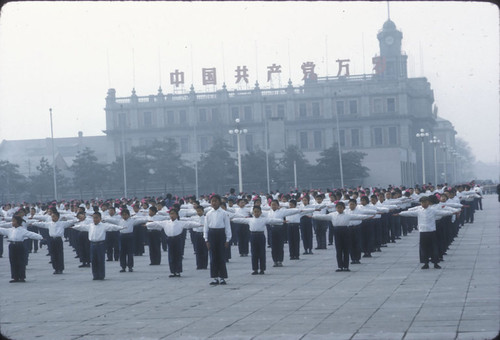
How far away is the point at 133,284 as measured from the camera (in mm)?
18219

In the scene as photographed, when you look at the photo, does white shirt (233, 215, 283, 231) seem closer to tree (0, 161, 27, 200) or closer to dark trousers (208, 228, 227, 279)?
dark trousers (208, 228, 227, 279)

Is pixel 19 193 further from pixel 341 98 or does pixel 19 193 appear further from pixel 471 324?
pixel 471 324

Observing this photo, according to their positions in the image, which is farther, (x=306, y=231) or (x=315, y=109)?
(x=315, y=109)

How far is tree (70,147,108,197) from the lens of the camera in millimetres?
76938

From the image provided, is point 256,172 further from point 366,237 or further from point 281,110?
point 366,237

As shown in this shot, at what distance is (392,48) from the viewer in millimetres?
119625

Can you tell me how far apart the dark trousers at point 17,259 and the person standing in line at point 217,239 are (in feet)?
15.8

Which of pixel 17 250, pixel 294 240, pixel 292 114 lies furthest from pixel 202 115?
pixel 17 250

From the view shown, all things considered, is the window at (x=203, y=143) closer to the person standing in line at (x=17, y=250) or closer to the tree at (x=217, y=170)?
the tree at (x=217, y=170)

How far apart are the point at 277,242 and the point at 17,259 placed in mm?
6009

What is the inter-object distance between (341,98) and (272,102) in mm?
8054

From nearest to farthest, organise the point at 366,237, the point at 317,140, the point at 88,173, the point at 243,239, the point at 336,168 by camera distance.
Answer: the point at 366,237
the point at 243,239
the point at 88,173
the point at 336,168
the point at 317,140

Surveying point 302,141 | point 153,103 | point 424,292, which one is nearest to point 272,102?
point 302,141

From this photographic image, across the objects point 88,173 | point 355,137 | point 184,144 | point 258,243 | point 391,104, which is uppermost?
point 391,104
